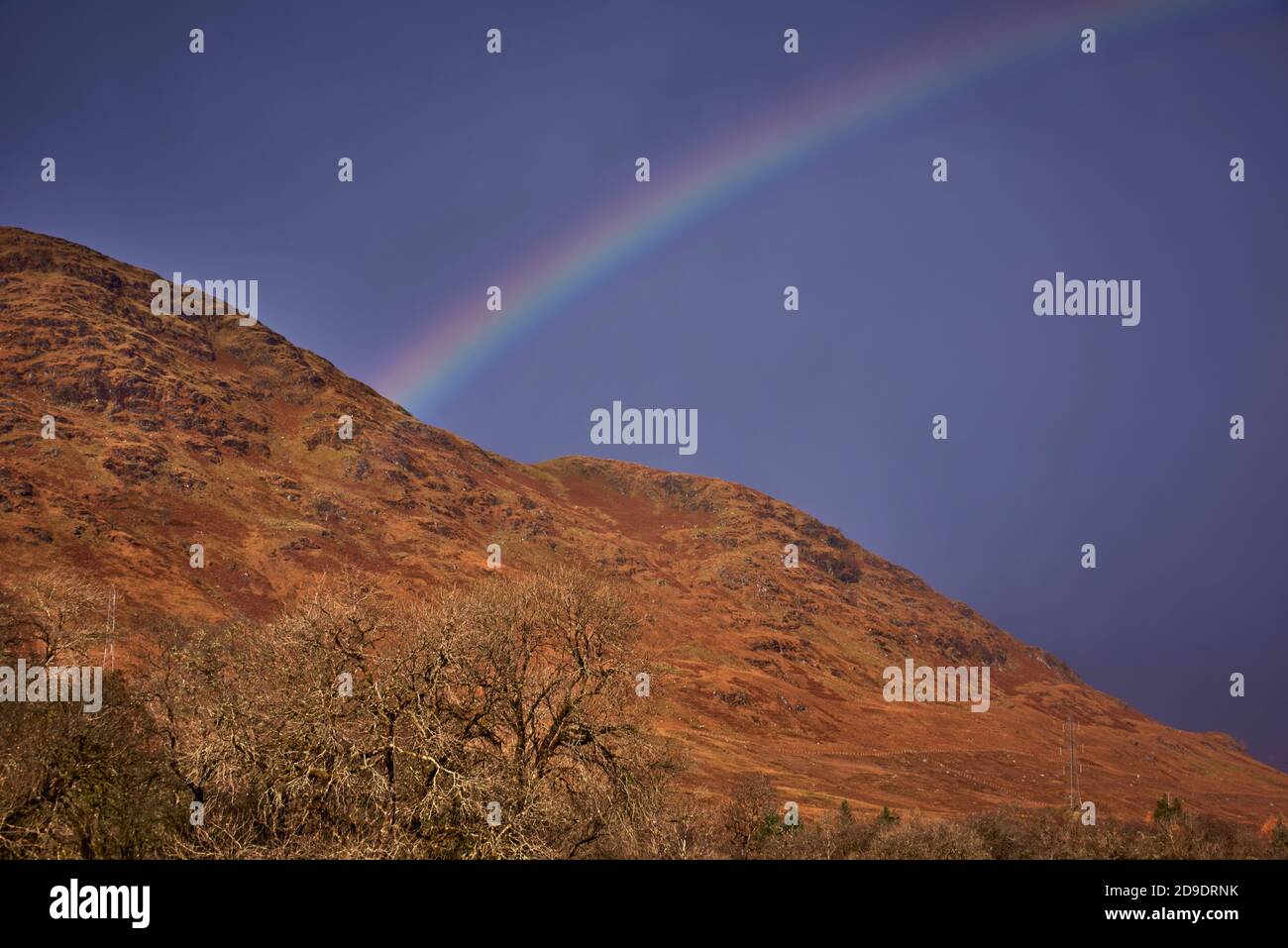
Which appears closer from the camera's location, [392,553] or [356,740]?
[356,740]

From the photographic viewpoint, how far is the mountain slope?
106m

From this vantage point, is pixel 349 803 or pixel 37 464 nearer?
A: pixel 349 803

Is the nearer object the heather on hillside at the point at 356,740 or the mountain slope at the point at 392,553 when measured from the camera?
the heather on hillside at the point at 356,740

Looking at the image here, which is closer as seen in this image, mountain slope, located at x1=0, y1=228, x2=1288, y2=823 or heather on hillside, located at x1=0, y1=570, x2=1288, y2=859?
heather on hillside, located at x1=0, y1=570, x2=1288, y2=859

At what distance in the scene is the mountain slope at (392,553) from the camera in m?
106

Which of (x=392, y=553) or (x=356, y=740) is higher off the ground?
(x=392, y=553)

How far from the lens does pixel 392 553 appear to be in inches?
5738

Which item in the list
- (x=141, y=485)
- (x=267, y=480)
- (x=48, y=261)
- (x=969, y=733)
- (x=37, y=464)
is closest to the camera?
(x=37, y=464)

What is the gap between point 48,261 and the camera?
188m
